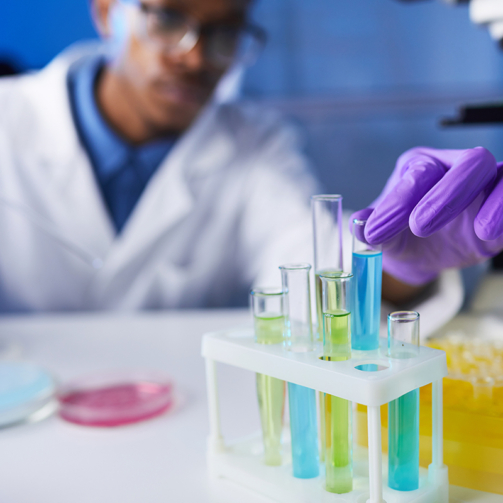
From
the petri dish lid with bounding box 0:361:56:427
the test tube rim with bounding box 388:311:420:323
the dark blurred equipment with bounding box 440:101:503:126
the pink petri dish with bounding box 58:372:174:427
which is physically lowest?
the pink petri dish with bounding box 58:372:174:427

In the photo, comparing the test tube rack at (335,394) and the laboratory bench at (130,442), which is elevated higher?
the test tube rack at (335,394)

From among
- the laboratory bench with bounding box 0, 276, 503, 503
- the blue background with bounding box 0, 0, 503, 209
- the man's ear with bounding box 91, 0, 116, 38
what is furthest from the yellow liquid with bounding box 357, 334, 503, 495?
the man's ear with bounding box 91, 0, 116, 38

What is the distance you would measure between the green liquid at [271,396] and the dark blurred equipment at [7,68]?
1.43m

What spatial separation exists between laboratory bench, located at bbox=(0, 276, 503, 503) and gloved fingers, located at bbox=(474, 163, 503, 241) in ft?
0.71

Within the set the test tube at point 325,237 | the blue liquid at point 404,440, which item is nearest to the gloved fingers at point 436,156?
the test tube at point 325,237

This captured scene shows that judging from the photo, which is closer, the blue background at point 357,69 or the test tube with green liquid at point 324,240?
the test tube with green liquid at point 324,240

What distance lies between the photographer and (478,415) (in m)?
0.42

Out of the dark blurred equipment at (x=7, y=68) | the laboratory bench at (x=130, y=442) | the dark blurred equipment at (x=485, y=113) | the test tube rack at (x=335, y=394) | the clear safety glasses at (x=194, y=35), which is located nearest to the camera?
the test tube rack at (x=335, y=394)

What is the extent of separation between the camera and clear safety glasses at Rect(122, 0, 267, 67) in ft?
4.29

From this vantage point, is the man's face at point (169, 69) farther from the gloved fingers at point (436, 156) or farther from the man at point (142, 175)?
the gloved fingers at point (436, 156)

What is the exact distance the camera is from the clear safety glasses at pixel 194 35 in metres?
1.31

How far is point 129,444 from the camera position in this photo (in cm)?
Result: 57

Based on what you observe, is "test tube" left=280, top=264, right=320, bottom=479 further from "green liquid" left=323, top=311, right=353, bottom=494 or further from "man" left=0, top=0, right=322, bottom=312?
"man" left=0, top=0, right=322, bottom=312

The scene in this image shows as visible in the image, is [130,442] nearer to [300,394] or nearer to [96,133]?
[300,394]
